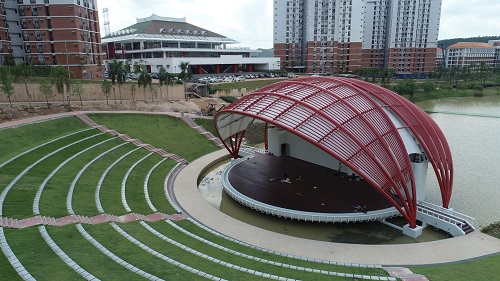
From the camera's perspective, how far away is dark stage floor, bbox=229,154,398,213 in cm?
2361

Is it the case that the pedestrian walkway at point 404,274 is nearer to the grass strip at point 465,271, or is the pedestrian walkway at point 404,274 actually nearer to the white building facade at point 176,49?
the grass strip at point 465,271

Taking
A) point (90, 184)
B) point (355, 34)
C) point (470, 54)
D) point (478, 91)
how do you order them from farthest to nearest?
point (470, 54) → point (355, 34) → point (478, 91) → point (90, 184)

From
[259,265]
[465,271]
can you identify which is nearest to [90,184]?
[259,265]

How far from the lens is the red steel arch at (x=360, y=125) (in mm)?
20922

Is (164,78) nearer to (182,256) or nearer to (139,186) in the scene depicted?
(139,186)

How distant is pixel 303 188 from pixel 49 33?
57.3 m

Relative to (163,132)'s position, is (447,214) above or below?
below

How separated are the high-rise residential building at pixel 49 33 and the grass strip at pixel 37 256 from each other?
160 feet

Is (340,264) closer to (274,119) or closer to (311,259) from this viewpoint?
(311,259)

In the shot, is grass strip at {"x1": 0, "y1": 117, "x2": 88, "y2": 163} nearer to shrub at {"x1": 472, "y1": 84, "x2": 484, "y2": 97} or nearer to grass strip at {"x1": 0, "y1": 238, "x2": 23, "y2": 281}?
grass strip at {"x1": 0, "y1": 238, "x2": 23, "y2": 281}

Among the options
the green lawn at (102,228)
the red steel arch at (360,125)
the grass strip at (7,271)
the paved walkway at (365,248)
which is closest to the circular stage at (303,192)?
the red steel arch at (360,125)

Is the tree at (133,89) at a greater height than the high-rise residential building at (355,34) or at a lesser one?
lesser

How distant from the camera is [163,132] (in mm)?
41125

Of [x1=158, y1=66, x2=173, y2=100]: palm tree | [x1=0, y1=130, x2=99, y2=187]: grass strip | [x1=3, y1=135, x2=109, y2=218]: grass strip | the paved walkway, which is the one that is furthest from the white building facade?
the paved walkway
